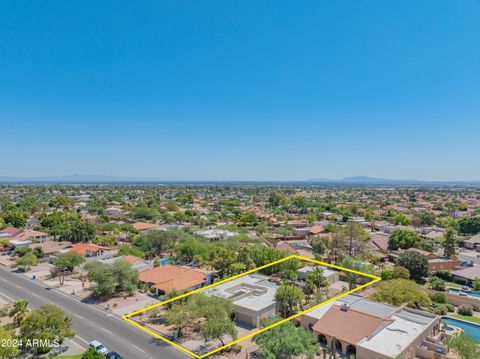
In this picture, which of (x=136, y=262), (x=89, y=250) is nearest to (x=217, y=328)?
(x=136, y=262)

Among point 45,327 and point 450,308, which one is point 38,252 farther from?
point 450,308

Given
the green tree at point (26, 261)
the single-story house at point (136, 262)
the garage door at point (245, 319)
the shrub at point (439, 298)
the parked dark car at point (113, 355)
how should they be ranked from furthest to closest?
the green tree at point (26, 261)
the single-story house at point (136, 262)
the shrub at point (439, 298)
the garage door at point (245, 319)
the parked dark car at point (113, 355)

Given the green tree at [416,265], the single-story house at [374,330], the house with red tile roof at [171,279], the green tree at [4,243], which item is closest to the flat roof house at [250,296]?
the house with red tile roof at [171,279]

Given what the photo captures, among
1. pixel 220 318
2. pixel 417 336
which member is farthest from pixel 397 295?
pixel 220 318

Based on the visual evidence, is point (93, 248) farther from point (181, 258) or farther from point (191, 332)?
point (191, 332)

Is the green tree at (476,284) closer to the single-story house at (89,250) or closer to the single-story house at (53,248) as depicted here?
the single-story house at (89,250)

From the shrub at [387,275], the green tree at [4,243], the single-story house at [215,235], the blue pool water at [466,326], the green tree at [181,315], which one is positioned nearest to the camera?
the green tree at [181,315]

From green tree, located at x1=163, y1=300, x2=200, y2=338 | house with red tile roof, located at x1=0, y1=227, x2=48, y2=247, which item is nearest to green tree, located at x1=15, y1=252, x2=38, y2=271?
house with red tile roof, located at x1=0, y1=227, x2=48, y2=247
